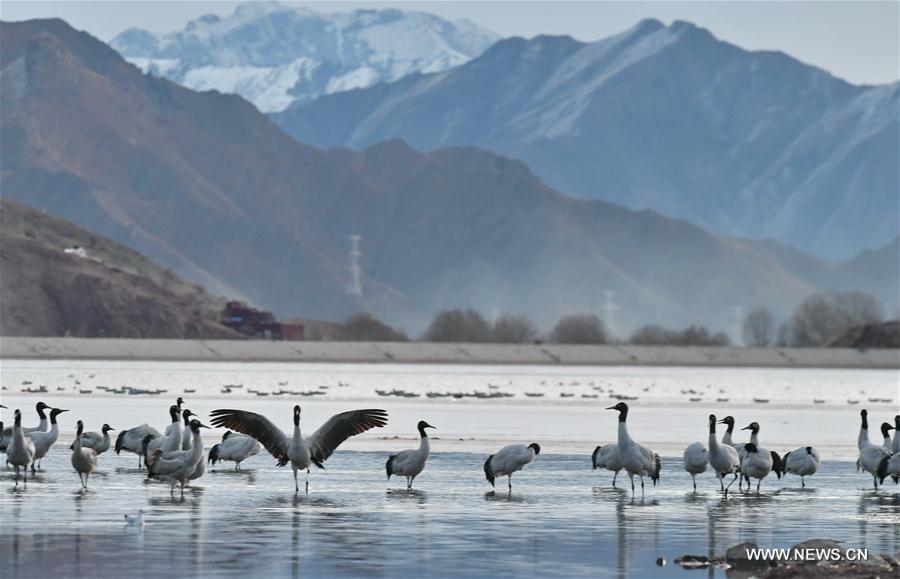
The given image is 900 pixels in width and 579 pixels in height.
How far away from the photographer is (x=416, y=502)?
79.8 ft

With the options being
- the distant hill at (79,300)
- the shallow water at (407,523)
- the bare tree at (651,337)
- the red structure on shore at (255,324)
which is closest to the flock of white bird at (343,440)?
the shallow water at (407,523)

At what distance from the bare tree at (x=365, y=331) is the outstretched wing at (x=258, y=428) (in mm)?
146368

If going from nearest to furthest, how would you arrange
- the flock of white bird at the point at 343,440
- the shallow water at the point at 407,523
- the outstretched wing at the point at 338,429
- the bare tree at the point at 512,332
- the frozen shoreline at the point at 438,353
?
the shallow water at the point at 407,523, the flock of white bird at the point at 343,440, the outstretched wing at the point at 338,429, the frozen shoreline at the point at 438,353, the bare tree at the point at 512,332

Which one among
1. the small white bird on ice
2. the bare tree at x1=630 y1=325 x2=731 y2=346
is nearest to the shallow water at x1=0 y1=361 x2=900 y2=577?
the small white bird on ice

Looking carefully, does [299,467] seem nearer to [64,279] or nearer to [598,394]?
[598,394]

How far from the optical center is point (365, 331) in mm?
175875

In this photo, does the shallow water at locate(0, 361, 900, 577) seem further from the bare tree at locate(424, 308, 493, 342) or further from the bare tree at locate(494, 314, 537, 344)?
the bare tree at locate(494, 314, 537, 344)

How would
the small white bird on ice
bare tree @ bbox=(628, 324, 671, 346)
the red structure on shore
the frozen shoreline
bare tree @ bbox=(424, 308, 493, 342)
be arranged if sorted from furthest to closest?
bare tree @ bbox=(628, 324, 671, 346)
bare tree @ bbox=(424, 308, 493, 342)
the red structure on shore
the frozen shoreline
the small white bird on ice

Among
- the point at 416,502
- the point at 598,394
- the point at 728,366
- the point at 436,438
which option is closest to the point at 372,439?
the point at 436,438

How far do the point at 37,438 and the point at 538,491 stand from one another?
8720mm

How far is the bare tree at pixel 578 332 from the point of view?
18700 centimetres

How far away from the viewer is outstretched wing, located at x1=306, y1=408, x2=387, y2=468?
2602cm

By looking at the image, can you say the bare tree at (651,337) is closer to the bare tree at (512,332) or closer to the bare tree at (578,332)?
the bare tree at (578,332)

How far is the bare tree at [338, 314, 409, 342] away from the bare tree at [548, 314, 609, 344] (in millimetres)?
20324
